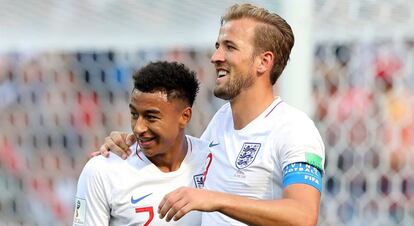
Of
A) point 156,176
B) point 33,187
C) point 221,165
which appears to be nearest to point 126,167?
point 156,176

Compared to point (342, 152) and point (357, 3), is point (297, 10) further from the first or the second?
point (342, 152)

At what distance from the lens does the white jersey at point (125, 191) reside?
2.86 metres

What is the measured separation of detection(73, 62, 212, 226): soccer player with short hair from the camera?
2857 millimetres

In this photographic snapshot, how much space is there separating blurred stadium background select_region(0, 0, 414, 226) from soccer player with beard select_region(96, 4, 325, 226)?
1.54ft

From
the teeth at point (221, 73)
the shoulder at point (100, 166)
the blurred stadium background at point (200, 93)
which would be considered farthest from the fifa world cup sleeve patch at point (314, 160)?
the blurred stadium background at point (200, 93)

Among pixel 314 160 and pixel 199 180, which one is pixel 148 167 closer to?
pixel 199 180

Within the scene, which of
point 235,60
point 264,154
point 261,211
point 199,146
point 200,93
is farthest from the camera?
point 200,93

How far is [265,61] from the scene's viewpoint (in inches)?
112

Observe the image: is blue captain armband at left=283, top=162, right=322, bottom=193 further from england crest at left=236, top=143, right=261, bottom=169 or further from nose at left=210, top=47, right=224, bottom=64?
nose at left=210, top=47, right=224, bottom=64

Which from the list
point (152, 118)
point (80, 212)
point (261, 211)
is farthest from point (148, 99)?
point (261, 211)


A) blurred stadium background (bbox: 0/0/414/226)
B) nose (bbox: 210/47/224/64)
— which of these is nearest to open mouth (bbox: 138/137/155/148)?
nose (bbox: 210/47/224/64)

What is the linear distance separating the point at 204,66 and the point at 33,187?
1001 mm

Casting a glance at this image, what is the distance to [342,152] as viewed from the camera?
142 inches

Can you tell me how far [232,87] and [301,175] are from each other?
422mm
